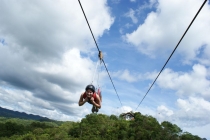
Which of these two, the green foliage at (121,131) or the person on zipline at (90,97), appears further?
the green foliage at (121,131)

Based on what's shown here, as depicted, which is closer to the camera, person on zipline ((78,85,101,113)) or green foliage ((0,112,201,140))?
person on zipline ((78,85,101,113))

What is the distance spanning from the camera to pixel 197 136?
98.4 metres

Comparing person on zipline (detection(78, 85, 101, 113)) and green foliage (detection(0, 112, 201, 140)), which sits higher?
green foliage (detection(0, 112, 201, 140))

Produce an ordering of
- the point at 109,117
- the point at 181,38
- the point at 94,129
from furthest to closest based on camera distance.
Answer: the point at 109,117, the point at 94,129, the point at 181,38

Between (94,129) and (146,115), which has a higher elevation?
(146,115)

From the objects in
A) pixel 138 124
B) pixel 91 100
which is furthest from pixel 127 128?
pixel 91 100

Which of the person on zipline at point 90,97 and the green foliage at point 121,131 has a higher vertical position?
the green foliage at point 121,131

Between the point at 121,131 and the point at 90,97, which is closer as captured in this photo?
the point at 90,97

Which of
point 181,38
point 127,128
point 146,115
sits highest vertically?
point 146,115

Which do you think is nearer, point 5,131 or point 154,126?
point 154,126

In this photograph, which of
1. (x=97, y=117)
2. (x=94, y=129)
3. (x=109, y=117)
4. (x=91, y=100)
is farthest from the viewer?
(x=109, y=117)

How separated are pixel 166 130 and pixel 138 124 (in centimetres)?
1252

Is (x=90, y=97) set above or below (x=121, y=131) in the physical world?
below

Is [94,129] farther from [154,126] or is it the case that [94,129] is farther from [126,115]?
[126,115]
